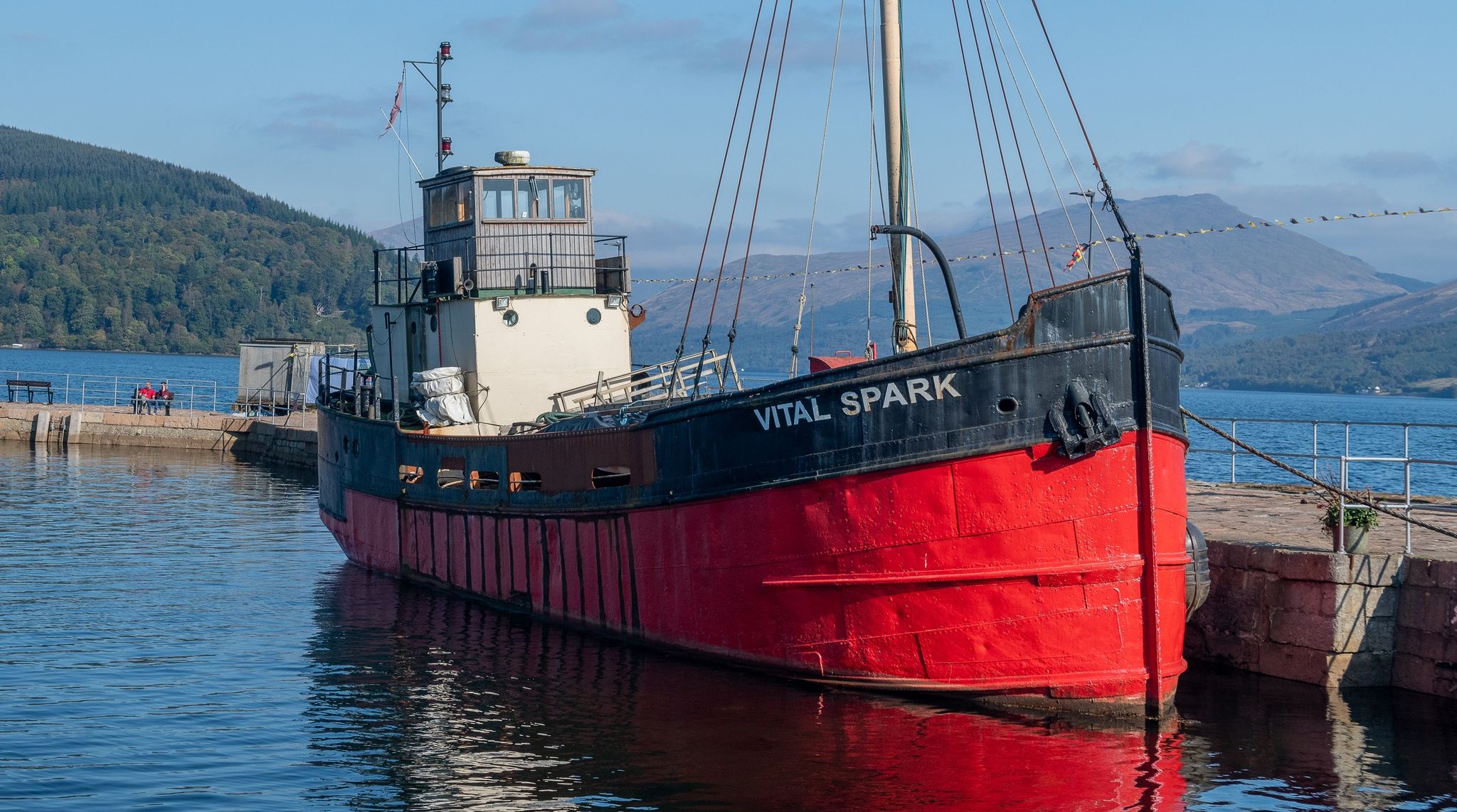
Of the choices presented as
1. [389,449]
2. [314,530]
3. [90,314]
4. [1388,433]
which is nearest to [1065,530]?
[389,449]

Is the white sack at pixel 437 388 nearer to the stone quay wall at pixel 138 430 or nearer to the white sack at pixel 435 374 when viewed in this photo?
the white sack at pixel 435 374

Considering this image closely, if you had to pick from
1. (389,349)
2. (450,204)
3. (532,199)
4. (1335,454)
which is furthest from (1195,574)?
(1335,454)

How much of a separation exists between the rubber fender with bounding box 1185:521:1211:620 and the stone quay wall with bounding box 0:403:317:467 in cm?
3840

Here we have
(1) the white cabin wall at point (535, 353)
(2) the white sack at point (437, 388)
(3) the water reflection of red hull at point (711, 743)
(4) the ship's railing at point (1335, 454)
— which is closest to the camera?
(3) the water reflection of red hull at point (711, 743)

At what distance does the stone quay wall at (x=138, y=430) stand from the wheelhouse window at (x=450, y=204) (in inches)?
1015

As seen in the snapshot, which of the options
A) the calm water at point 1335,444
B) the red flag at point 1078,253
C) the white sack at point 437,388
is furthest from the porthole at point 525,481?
the calm water at point 1335,444

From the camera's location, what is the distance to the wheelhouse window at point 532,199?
22.4 meters

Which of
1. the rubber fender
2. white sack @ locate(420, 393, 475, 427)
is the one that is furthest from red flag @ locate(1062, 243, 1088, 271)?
white sack @ locate(420, 393, 475, 427)

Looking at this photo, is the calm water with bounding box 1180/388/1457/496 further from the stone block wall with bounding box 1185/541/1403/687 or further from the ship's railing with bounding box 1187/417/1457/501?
the stone block wall with bounding box 1185/541/1403/687

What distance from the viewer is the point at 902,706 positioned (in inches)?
544

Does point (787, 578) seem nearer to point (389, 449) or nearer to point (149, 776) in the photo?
point (149, 776)

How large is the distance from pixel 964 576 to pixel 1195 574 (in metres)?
2.69

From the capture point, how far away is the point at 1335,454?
28438 millimetres

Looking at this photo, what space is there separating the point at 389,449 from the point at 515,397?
211 cm
